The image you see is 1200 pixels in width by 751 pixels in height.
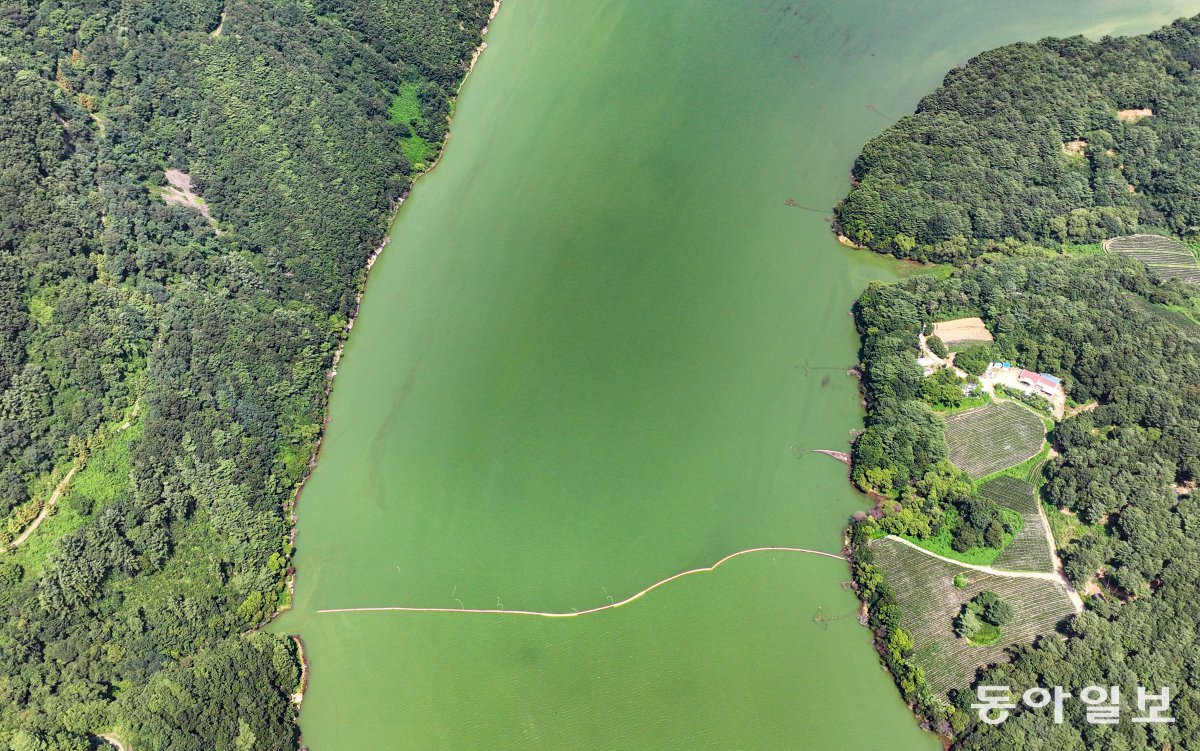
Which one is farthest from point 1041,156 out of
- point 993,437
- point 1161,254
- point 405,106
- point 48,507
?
point 48,507

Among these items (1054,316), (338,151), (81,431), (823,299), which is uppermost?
(1054,316)

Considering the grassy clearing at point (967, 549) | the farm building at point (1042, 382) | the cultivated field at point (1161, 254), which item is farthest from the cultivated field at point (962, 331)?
the cultivated field at point (1161, 254)

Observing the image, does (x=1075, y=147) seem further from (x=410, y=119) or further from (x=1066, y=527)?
(x=410, y=119)

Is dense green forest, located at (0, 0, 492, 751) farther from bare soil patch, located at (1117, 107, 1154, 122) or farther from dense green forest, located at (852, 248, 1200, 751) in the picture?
bare soil patch, located at (1117, 107, 1154, 122)

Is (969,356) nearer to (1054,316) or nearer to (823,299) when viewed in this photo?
(1054,316)

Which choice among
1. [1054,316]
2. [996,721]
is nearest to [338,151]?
[1054,316]
